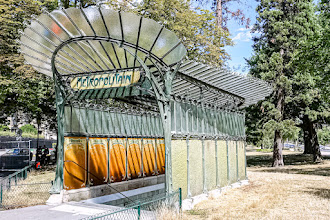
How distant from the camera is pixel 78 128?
13367 mm

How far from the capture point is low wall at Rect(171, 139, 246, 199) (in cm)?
1173

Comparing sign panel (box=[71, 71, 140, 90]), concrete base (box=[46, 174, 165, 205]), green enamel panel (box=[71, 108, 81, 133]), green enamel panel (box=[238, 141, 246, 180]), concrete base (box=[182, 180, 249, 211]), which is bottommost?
concrete base (box=[182, 180, 249, 211])

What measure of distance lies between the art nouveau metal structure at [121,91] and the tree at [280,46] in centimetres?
1315

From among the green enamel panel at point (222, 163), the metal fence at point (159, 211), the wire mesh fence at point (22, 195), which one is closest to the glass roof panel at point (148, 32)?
the metal fence at point (159, 211)

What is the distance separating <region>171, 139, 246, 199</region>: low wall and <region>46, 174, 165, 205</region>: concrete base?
11.5ft

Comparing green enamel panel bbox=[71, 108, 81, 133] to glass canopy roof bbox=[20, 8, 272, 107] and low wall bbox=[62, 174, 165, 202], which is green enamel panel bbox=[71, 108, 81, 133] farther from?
low wall bbox=[62, 174, 165, 202]

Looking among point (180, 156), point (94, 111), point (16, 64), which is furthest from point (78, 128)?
point (16, 64)

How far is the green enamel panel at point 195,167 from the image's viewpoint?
1264cm

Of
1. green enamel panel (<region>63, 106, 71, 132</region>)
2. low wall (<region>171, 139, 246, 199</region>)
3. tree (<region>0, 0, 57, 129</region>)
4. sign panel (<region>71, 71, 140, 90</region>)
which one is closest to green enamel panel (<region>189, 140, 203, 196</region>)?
low wall (<region>171, 139, 246, 199</region>)

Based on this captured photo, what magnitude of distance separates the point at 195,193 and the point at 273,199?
3.59 metres

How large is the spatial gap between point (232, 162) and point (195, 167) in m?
4.73

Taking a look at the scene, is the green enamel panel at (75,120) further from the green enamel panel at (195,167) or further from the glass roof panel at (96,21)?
the green enamel panel at (195,167)

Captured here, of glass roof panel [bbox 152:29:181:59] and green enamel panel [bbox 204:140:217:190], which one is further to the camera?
green enamel panel [bbox 204:140:217:190]

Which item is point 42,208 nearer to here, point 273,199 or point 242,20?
point 273,199
